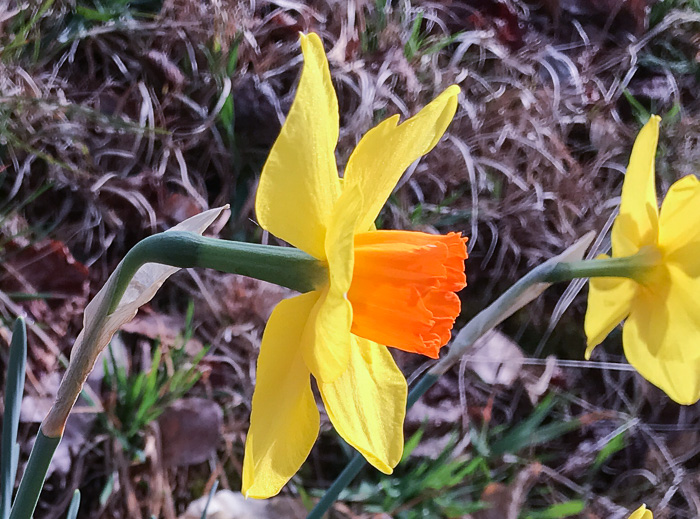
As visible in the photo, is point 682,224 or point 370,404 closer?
point 370,404

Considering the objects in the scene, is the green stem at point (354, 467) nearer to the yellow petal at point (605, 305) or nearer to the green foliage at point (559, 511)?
the yellow petal at point (605, 305)

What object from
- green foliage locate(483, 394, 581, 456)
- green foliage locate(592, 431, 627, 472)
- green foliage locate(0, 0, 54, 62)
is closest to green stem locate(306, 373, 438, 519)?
green foliage locate(483, 394, 581, 456)

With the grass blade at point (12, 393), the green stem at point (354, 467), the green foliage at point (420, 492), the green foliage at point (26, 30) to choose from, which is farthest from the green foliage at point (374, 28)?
the grass blade at point (12, 393)

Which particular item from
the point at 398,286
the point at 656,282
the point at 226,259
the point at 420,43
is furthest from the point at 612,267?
the point at 420,43

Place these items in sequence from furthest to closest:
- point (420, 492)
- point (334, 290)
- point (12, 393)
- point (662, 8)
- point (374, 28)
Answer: point (662, 8) < point (374, 28) < point (420, 492) < point (12, 393) < point (334, 290)

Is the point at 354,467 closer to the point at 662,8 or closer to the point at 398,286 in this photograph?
the point at 398,286
